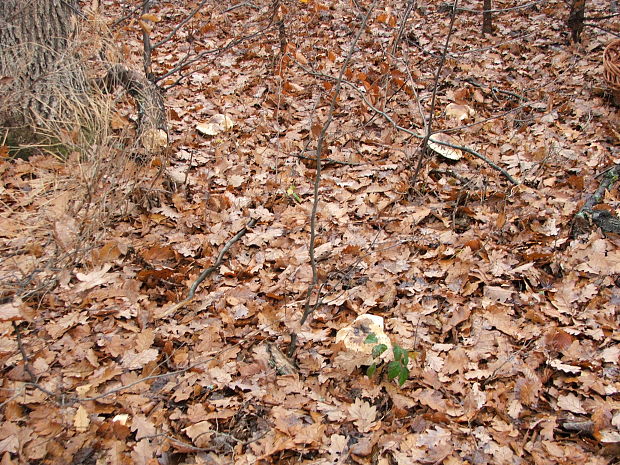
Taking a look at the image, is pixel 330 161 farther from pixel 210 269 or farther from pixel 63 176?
pixel 63 176

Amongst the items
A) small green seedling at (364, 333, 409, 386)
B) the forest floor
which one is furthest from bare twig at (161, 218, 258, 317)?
small green seedling at (364, 333, 409, 386)

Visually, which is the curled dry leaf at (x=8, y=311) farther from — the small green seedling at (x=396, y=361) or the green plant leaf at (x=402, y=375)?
the green plant leaf at (x=402, y=375)

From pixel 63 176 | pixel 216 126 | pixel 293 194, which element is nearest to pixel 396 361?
pixel 293 194

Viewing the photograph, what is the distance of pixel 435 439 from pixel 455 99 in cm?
443

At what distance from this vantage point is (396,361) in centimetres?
254

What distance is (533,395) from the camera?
8.46 ft

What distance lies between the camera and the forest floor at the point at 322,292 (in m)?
2.45

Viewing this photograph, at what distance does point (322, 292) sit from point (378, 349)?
2.77 ft

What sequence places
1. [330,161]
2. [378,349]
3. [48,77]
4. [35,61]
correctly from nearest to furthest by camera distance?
1. [378,349]
2. [48,77]
3. [35,61]
4. [330,161]

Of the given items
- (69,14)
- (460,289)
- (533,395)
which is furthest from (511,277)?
(69,14)

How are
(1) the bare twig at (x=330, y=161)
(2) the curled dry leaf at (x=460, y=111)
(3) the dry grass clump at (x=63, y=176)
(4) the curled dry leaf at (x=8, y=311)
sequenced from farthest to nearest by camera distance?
(2) the curled dry leaf at (x=460, y=111)
(1) the bare twig at (x=330, y=161)
(3) the dry grass clump at (x=63, y=176)
(4) the curled dry leaf at (x=8, y=311)

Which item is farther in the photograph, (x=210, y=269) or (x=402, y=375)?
(x=210, y=269)

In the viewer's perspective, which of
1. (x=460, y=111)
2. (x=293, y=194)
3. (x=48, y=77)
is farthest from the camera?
(x=460, y=111)

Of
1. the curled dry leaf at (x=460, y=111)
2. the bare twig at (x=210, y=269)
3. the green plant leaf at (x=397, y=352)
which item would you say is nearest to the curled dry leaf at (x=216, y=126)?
the bare twig at (x=210, y=269)
